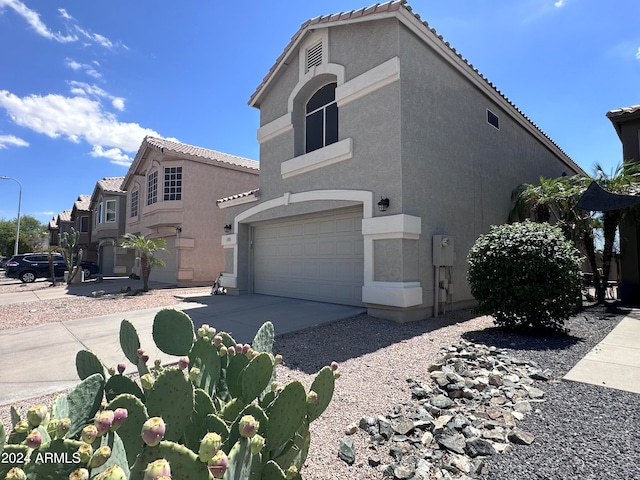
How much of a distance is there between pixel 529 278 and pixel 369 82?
5577 millimetres

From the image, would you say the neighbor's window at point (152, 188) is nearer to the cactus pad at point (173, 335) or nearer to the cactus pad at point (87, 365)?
the cactus pad at point (173, 335)

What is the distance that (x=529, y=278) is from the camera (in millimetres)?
6574

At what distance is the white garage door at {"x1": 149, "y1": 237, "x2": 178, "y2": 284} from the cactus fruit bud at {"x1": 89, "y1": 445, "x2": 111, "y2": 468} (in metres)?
17.6

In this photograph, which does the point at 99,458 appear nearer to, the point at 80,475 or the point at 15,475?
the point at 80,475

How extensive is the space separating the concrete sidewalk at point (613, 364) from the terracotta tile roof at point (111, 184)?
28.7m

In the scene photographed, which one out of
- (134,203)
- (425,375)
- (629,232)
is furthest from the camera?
(134,203)

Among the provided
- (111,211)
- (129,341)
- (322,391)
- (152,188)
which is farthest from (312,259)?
(111,211)

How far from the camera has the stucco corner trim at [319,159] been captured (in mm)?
8922

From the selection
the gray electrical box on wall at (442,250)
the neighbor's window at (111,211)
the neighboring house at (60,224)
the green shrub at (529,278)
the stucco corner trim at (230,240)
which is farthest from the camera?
the neighboring house at (60,224)

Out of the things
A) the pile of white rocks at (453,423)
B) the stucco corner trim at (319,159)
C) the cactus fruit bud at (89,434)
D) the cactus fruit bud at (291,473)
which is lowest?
the pile of white rocks at (453,423)

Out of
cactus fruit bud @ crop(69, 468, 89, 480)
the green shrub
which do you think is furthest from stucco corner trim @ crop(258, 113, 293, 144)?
cactus fruit bud @ crop(69, 468, 89, 480)

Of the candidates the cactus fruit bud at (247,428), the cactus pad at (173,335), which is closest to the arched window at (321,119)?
the cactus pad at (173,335)

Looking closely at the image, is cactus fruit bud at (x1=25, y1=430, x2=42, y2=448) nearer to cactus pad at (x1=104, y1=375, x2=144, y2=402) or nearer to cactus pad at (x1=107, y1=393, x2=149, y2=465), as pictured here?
cactus pad at (x1=107, y1=393, x2=149, y2=465)

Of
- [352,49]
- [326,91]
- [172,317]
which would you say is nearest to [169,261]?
[326,91]
